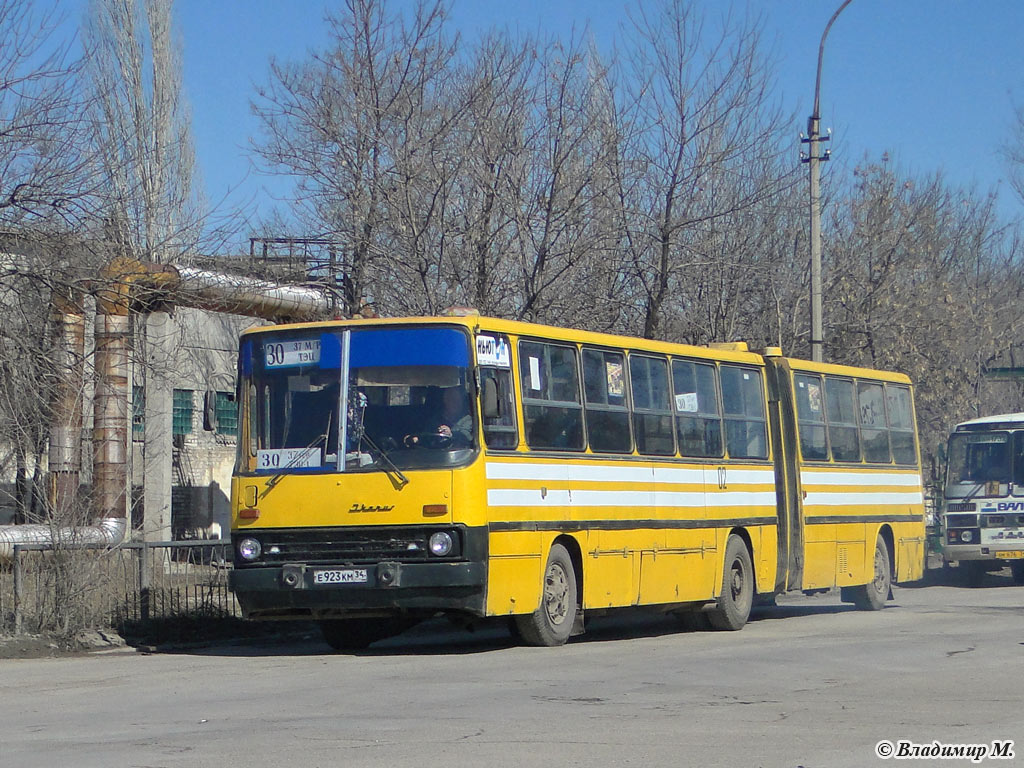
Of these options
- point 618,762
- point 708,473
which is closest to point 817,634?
point 708,473

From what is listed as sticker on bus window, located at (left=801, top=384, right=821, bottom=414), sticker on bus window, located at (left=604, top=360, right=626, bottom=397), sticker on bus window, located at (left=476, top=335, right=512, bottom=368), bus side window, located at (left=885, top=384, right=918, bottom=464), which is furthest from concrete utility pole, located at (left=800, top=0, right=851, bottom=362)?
sticker on bus window, located at (left=476, top=335, right=512, bottom=368)

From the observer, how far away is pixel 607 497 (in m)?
15.1

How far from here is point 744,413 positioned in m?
18.0

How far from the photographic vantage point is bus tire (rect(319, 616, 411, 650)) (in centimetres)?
1502

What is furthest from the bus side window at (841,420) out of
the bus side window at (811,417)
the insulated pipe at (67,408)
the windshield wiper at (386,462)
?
the insulated pipe at (67,408)

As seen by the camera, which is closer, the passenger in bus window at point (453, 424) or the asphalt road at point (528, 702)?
the asphalt road at point (528, 702)

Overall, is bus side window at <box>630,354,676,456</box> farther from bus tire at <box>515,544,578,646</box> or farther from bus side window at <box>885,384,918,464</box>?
bus side window at <box>885,384,918,464</box>

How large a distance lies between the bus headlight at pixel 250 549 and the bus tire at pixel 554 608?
8.05ft

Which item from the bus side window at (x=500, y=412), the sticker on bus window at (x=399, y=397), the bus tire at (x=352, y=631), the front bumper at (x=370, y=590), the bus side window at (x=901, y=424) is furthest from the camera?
the bus side window at (x=901, y=424)

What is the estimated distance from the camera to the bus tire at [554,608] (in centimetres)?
1427

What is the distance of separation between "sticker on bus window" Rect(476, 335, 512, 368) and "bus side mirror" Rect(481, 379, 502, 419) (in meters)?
0.26

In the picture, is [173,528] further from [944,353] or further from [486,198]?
[944,353]

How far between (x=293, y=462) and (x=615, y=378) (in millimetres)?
3534

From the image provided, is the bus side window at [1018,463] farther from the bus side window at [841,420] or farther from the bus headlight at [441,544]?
the bus headlight at [441,544]
